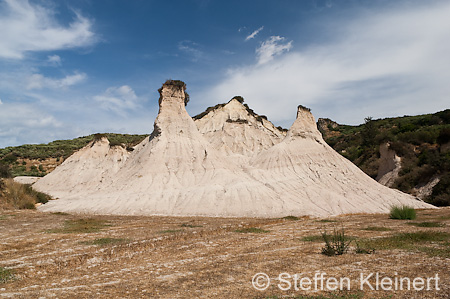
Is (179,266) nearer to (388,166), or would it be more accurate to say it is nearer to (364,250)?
(364,250)

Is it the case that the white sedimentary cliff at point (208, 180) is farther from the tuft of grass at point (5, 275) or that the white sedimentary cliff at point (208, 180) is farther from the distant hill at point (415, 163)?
the tuft of grass at point (5, 275)

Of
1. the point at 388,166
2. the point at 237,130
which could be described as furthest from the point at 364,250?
the point at 237,130

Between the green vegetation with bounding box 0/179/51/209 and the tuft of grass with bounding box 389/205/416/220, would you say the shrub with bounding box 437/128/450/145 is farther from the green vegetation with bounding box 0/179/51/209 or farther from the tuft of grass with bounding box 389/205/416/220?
the green vegetation with bounding box 0/179/51/209

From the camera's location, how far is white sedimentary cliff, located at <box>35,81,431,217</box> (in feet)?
84.3

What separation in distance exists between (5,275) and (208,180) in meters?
24.1

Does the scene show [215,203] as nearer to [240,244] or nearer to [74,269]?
[240,244]

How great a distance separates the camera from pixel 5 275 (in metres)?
6.59

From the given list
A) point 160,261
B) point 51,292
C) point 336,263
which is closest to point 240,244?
point 160,261

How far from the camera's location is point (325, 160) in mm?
32625

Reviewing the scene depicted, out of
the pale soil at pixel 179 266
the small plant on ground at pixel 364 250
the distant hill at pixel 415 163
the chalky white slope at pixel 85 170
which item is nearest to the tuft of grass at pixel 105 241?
the pale soil at pixel 179 266

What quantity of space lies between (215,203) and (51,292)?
20802mm

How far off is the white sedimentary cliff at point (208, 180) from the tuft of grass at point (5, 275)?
18016 millimetres

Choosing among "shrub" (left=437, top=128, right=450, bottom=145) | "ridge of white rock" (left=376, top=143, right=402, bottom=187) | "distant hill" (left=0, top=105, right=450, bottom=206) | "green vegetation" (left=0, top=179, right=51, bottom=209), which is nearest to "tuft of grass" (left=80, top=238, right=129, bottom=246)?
"green vegetation" (left=0, top=179, right=51, bottom=209)

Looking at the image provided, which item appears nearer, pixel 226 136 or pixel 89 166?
pixel 89 166
